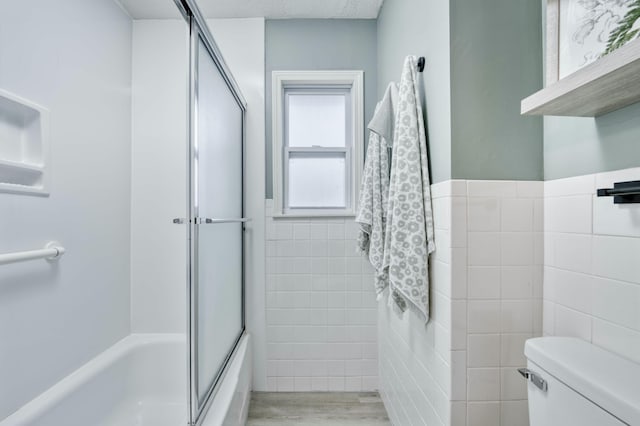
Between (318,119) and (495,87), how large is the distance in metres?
1.41

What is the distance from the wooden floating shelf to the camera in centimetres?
63

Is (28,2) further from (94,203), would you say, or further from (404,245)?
(404,245)


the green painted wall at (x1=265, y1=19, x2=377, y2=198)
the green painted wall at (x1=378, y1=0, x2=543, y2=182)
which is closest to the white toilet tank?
the green painted wall at (x1=378, y1=0, x2=543, y2=182)

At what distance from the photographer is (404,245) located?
124 centimetres

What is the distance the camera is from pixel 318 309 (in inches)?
85.2

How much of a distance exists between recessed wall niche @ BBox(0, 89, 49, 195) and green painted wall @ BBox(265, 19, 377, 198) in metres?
1.17

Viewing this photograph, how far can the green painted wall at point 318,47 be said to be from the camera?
219 cm

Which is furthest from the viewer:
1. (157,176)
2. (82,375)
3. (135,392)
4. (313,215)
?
(313,215)

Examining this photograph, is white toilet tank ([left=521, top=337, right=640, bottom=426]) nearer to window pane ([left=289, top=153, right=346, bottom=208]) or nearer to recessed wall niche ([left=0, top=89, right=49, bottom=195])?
window pane ([left=289, top=153, right=346, bottom=208])

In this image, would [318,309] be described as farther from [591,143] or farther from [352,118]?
[591,143]

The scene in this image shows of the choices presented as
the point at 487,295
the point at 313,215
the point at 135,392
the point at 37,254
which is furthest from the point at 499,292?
the point at 135,392

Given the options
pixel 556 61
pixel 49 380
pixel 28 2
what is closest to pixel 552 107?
pixel 556 61

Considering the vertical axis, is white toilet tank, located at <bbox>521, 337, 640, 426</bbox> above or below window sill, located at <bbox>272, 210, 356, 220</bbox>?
below

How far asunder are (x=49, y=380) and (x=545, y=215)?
2.15 m
